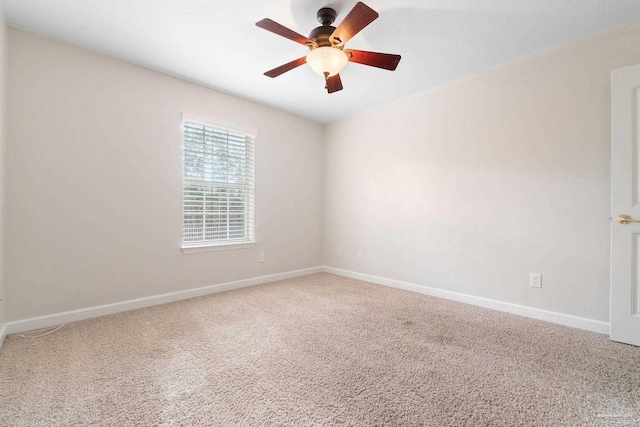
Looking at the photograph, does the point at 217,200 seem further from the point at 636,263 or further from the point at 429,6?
the point at 636,263

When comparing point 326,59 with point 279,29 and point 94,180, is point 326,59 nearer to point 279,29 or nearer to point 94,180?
point 279,29

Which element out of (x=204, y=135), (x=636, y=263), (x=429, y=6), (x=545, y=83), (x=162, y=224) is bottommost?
(x=636, y=263)

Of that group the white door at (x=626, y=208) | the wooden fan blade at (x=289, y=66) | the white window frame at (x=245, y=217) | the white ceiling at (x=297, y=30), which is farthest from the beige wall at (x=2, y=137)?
the white door at (x=626, y=208)

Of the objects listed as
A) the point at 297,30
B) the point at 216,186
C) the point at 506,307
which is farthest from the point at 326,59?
the point at 506,307

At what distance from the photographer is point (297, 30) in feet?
7.66

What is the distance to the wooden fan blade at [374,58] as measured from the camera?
2.09m

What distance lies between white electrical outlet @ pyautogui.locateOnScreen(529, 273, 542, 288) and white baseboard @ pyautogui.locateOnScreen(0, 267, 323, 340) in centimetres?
293

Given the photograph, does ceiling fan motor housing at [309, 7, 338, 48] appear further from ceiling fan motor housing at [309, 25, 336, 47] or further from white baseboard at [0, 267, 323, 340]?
white baseboard at [0, 267, 323, 340]

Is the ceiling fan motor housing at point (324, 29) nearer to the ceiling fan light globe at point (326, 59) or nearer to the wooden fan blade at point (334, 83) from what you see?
the ceiling fan light globe at point (326, 59)

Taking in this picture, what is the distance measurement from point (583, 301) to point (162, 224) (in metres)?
3.96

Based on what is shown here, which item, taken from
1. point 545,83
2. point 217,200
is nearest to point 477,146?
point 545,83

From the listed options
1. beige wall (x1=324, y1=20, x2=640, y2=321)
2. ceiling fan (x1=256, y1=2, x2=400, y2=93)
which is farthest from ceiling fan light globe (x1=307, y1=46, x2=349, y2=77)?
beige wall (x1=324, y1=20, x2=640, y2=321)

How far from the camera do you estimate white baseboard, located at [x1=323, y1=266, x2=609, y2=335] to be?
2.38 metres

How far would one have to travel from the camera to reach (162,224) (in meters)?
3.08
